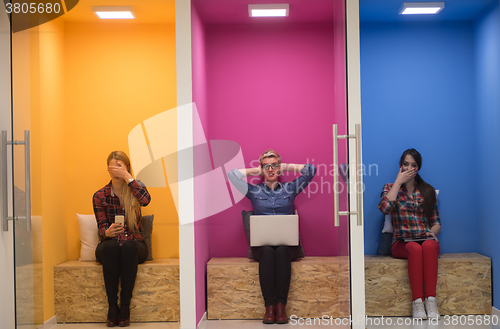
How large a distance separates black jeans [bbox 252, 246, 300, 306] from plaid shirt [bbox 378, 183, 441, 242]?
35.2 inches

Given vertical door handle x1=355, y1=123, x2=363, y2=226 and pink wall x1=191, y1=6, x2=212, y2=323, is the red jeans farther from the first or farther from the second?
pink wall x1=191, y1=6, x2=212, y2=323

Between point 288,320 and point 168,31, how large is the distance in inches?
107

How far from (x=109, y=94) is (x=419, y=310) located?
3170 mm

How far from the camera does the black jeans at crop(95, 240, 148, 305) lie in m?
3.25

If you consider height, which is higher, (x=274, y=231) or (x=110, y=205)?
(x=110, y=205)

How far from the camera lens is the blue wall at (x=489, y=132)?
337cm

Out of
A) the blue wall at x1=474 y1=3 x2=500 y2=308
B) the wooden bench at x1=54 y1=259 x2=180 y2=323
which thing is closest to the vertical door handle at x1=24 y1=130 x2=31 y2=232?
the wooden bench at x1=54 y1=259 x2=180 y2=323

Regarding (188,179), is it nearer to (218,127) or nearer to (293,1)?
(218,127)

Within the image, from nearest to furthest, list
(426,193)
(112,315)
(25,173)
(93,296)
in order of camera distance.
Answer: (25,173)
(112,315)
(93,296)
(426,193)

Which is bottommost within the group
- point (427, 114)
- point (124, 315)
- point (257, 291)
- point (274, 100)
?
point (124, 315)

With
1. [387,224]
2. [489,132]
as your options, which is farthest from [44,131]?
→ [489,132]

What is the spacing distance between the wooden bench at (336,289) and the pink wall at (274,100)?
488mm

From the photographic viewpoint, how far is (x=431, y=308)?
324 centimetres

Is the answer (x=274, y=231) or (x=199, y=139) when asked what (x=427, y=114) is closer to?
(x=274, y=231)
